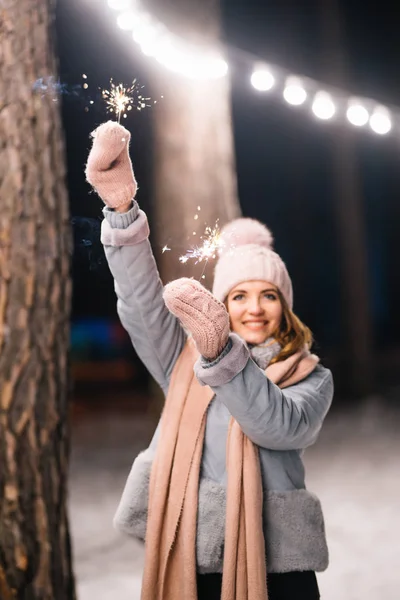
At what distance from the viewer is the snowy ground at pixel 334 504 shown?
11.5 feet

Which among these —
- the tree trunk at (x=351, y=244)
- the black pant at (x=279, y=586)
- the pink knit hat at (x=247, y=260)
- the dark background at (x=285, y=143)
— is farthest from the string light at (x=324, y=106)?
the tree trunk at (x=351, y=244)

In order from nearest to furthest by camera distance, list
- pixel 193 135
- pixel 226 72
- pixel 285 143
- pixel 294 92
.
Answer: pixel 226 72, pixel 294 92, pixel 193 135, pixel 285 143

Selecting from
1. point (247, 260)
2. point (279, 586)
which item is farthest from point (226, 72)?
point (279, 586)

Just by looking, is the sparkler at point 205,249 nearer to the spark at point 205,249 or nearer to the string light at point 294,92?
the spark at point 205,249

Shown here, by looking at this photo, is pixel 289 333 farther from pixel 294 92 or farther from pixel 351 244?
pixel 351 244

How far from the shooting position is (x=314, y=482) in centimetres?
521

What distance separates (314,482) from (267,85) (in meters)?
3.38

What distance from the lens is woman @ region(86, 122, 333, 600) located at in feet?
5.73

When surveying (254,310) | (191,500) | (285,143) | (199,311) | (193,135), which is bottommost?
(191,500)

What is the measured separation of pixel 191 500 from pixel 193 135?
1.76 meters

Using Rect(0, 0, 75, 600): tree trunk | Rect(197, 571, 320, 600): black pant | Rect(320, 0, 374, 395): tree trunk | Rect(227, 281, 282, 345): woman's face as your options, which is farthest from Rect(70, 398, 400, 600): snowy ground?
Rect(227, 281, 282, 345): woman's face

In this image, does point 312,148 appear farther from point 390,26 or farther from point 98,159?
point 98,159

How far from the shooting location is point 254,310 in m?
1.92

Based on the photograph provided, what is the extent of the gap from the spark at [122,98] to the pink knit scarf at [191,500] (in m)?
0.71
